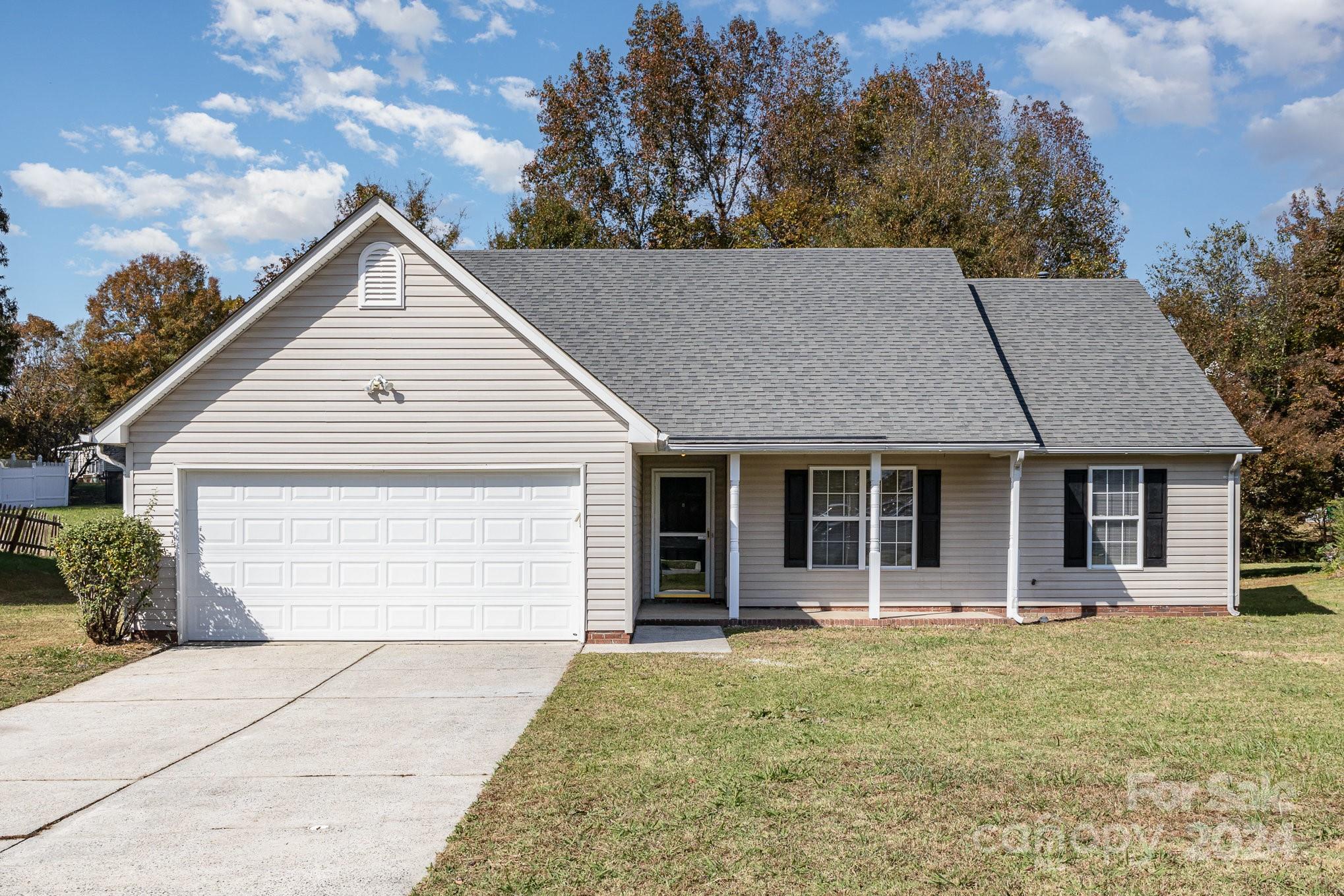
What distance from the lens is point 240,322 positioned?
1259 cm

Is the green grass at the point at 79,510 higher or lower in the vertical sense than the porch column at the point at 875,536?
lower

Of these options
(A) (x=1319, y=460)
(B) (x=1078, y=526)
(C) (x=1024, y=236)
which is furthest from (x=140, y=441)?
(C) (x=1024, y=236)

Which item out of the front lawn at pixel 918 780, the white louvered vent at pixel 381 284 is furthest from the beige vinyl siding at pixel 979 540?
the white louvered vent at pixel 381 284

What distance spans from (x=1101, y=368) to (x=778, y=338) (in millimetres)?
5677

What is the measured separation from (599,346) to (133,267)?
5575 centimetres

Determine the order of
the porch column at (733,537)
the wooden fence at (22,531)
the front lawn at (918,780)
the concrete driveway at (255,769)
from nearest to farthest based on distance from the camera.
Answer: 1. the front lawn at (918,780)
2. the concrete driveway at (255,769)
3. the porch column at (733,537)
4. the wooden fence at (22,531)

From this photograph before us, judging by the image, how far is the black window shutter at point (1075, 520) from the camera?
15.8 metres

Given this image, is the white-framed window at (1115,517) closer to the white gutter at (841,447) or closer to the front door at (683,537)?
the white gutter at (841,447)

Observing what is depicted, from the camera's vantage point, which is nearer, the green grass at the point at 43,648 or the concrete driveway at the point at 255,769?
the concrete driveway at the point at 255,769

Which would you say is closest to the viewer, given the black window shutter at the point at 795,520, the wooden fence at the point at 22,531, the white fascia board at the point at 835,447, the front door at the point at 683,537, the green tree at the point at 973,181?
the white fascia board at the point at 835,447

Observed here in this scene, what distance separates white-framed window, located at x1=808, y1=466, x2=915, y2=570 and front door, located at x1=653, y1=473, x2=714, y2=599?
184cm

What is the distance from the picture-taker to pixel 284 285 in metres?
12.6

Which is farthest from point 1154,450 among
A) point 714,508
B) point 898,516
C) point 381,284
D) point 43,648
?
point 43,648

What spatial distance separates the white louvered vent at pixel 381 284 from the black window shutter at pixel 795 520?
6.46 m
